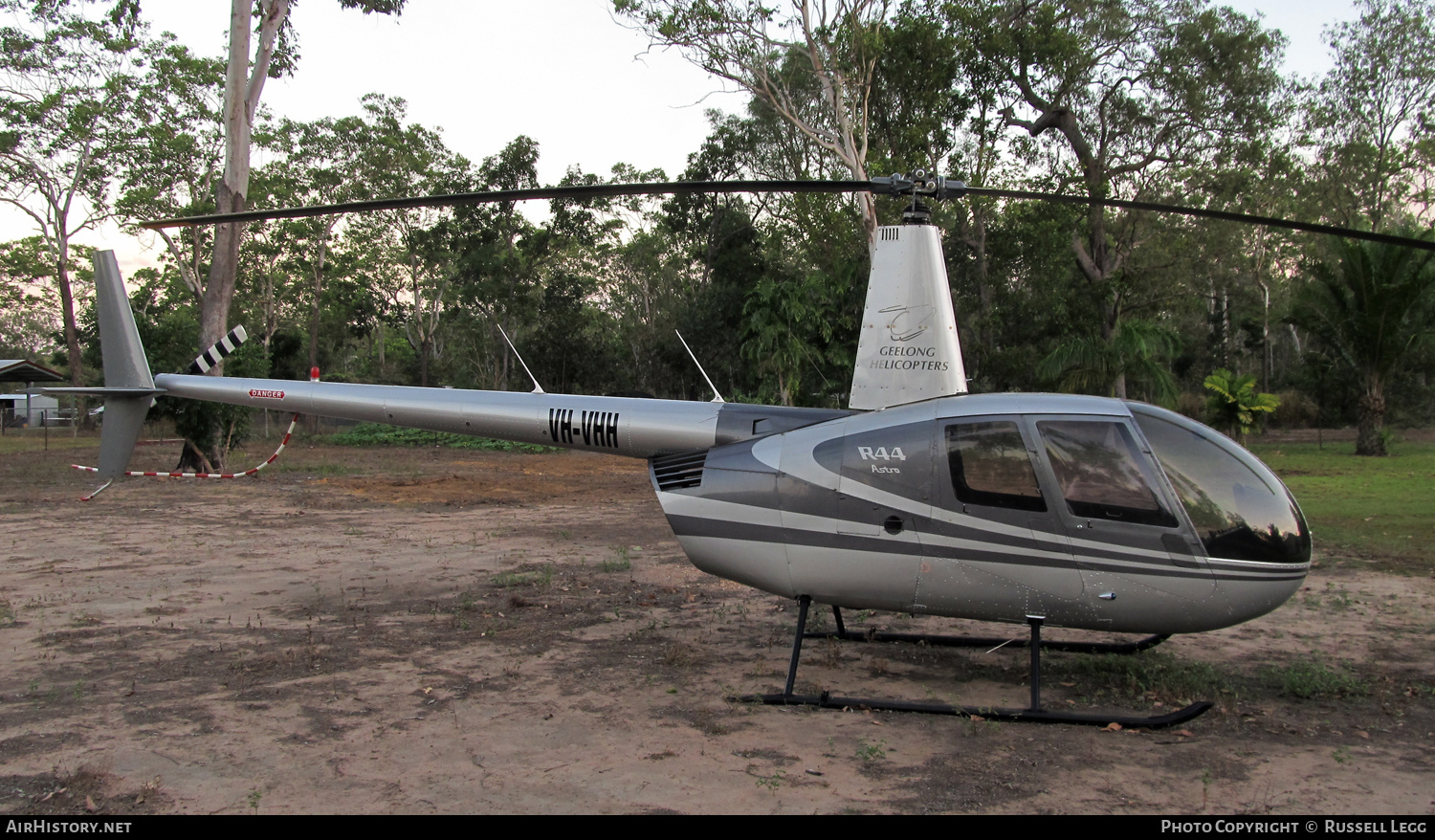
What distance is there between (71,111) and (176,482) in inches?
824

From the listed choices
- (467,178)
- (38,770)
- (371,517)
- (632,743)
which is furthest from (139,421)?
(467,178)

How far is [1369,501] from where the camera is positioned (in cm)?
1388

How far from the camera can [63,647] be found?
614 centimetres

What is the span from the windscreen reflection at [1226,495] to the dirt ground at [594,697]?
971 millimetres

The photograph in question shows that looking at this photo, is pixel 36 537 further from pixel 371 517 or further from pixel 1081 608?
pixel 1081 608

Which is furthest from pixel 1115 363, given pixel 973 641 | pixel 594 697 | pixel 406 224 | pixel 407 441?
pixel 406 224

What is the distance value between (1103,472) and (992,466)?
0.59m

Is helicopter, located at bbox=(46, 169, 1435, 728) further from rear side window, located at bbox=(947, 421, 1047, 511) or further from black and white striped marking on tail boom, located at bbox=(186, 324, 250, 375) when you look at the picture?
black and white striped marking on tail boom, located at bbox=(186, 324, 250, 375)

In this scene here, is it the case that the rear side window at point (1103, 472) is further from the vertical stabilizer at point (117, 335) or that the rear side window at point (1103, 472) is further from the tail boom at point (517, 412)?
the vertical stabilizer at point (117, 335)

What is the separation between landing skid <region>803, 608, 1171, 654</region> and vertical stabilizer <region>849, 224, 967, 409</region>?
67.7 inches

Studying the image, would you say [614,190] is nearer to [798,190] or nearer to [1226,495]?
[798,190]

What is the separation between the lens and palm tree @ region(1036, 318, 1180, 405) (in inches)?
810

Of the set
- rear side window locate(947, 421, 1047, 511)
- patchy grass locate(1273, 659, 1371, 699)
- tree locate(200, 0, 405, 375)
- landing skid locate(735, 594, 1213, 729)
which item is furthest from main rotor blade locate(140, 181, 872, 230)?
tree locate(200, 0, 405, 375)

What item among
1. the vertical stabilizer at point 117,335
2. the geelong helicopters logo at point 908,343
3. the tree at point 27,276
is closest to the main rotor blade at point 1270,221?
the geelong helicopters logo at point 908,343
